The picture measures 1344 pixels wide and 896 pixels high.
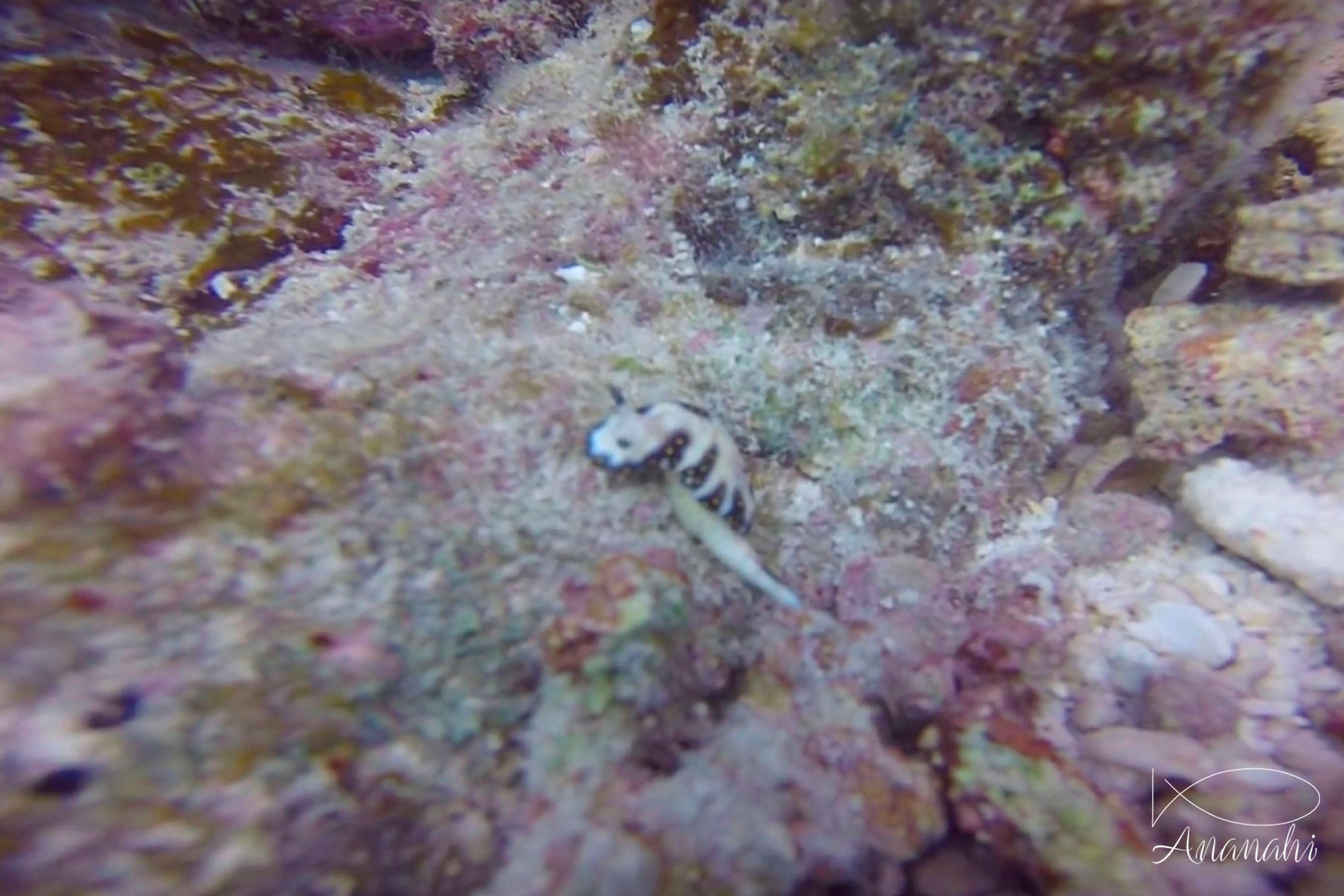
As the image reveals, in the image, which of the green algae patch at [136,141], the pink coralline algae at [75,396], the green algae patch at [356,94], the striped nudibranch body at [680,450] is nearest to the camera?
the pink coralline algae at [75,396]

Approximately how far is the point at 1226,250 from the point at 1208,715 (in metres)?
2.25

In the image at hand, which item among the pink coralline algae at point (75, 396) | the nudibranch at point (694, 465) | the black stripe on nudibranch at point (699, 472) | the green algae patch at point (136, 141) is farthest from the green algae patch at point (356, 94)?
the black stripe on nudibranch at point (699, 472)

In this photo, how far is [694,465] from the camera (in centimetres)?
251

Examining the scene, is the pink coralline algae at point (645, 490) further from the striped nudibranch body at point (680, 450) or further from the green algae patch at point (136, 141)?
the striped nudibranch body at point (680, 450)

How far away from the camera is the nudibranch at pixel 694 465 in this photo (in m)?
2.43

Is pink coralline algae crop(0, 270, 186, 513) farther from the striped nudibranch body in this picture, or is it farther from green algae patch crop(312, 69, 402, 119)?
green algae patch crop(312, 69, 402, 119)

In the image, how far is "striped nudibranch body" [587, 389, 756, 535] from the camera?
2428 millimetres

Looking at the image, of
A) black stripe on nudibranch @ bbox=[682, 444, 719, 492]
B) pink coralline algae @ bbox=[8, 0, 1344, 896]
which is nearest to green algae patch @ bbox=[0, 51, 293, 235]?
pink coralline algae @ bbox=[8, 0, 1344, 896]

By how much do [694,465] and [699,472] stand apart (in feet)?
0.12

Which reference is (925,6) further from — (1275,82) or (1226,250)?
(1226,250)

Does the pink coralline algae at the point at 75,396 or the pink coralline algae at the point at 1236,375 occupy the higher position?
the pink coralline algae at the point at 1236,375

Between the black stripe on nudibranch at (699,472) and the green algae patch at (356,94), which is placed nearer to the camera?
the black stripe on nudibranch at (699,472)

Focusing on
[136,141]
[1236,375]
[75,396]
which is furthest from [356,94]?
[1236,375]

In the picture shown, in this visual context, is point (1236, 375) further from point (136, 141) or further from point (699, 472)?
point (136, 141)
